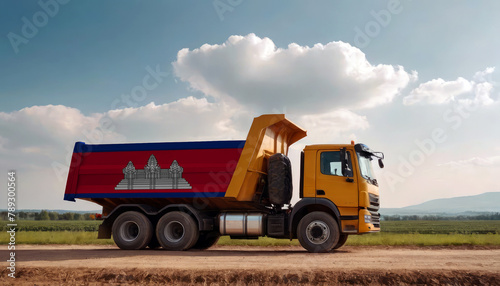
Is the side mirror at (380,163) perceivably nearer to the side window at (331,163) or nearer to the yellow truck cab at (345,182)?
the yellow truck cab at (345,182)

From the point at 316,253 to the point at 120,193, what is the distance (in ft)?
21.1

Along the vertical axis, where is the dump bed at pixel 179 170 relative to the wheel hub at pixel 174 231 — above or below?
above

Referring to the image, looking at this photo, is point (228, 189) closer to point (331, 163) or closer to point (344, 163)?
point (331, 163)

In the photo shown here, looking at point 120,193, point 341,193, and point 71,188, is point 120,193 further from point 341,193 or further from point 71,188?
point 341,193

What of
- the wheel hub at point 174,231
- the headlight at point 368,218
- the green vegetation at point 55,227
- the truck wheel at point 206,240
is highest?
the headlight at point 368,218

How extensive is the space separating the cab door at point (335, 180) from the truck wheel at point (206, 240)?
4158 mm

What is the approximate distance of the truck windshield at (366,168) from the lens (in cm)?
1348

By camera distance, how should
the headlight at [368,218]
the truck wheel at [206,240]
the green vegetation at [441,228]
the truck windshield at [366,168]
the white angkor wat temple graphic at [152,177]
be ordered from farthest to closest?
the green vegetation at [441,228]
the truck wheel at [206,240]
the white angkor wat temple graphic at [152,177]
the truck windshield at [366,168]
the headlight at [368,218]

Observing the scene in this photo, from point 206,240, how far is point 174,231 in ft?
5.74

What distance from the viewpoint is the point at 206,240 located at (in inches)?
632

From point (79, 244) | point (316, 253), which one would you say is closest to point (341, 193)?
point (316, 253)

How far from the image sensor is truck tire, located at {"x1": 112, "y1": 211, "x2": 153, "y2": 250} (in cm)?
1460

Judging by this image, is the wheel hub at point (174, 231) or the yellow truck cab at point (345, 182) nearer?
the yellow truck cab at point (345, 182)

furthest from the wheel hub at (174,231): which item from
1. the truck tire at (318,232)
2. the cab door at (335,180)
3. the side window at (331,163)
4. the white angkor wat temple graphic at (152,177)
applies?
the side window at (331,163)
